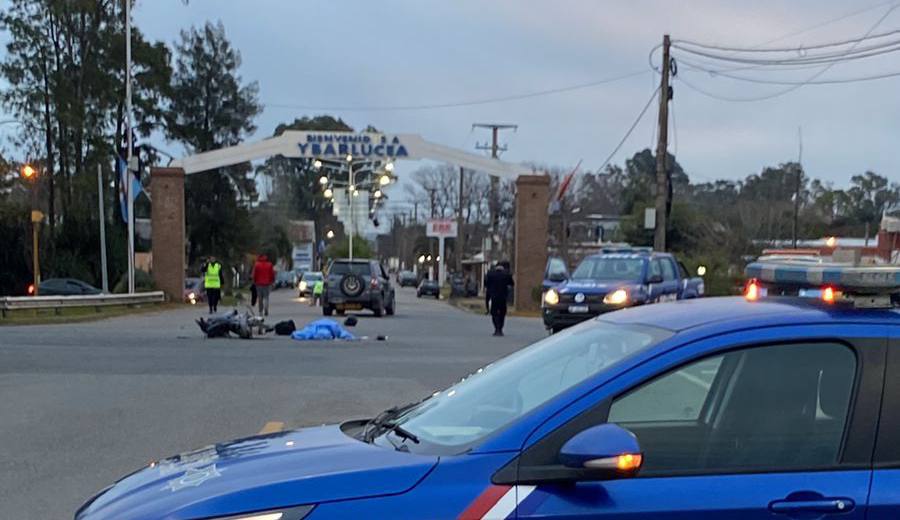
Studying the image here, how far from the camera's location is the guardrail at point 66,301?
80.4 feet

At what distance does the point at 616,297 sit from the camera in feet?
53.7

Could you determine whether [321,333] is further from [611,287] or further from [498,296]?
[611,287]

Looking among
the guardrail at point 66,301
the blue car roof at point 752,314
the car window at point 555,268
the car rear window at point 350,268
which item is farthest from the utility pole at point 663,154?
the blue car roof at point 752,314

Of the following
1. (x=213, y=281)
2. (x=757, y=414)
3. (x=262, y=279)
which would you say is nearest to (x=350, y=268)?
(x=262, y=279)

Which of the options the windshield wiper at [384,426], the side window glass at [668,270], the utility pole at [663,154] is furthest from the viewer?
the utility pole at [663,154]

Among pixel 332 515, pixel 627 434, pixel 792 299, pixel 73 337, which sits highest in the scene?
pixel 792 299

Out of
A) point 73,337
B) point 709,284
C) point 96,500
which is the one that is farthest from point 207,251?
point 96,500

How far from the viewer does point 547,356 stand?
13.0 feet

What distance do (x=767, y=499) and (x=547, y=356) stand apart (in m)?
1.15

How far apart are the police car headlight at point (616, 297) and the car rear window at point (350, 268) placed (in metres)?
11.8

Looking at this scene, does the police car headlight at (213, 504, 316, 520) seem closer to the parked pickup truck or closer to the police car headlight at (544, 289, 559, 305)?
the parked pickup truck

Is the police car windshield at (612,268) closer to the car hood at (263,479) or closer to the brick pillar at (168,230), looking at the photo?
the car hood at (263,479)

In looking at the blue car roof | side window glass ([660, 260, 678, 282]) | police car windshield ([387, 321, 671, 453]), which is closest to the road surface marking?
police car windshield ([387, 321, 671, 453])

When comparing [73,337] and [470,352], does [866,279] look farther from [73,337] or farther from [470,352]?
[73,337]
